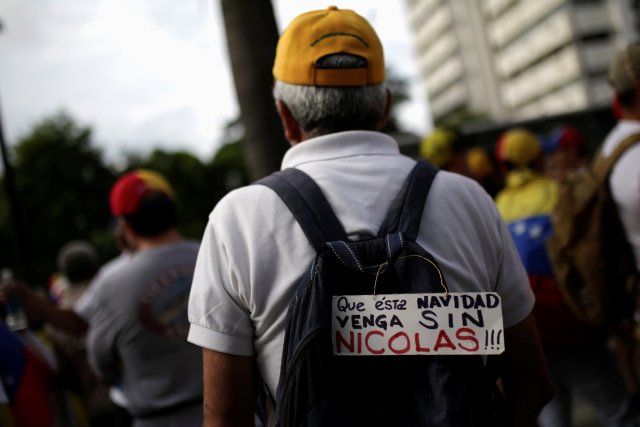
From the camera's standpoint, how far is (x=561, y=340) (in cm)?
379

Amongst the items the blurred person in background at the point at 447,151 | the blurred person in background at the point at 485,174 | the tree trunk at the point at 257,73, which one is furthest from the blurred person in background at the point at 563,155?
the tree trunk at the point at 257,73

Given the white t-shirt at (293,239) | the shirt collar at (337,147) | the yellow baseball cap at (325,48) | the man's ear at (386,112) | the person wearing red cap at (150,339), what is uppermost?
the yellow baseball cap at (325,48)

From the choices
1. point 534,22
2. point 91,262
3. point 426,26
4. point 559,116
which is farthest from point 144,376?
point 426,26

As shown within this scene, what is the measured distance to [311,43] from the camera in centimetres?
189

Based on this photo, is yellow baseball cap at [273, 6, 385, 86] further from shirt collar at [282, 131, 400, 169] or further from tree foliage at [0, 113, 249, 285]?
tree foliage at [0, 113, 249, 285]

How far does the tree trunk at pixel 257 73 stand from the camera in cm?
472

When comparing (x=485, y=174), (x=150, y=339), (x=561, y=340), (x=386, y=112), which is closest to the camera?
(x=386, y=112)

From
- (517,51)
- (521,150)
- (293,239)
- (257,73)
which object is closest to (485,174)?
(521,150)

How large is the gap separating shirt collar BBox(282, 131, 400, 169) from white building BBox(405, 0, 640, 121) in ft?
153

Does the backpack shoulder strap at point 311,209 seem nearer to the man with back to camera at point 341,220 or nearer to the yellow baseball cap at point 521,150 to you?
the man with back to camera at point 341,220

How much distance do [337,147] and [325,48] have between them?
0.25 m

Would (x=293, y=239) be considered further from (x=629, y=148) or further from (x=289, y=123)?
(x=629, y=148)

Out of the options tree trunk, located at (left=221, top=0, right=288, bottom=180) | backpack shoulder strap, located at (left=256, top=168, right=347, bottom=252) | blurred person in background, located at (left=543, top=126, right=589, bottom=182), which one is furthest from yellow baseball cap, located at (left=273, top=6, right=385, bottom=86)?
blurred person in background, located at (left=543, top=126, right=589, bottom=182)

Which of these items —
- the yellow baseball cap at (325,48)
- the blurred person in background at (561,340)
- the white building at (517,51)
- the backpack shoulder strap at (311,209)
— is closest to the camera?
the backpack shoulder strap at (311,209)
